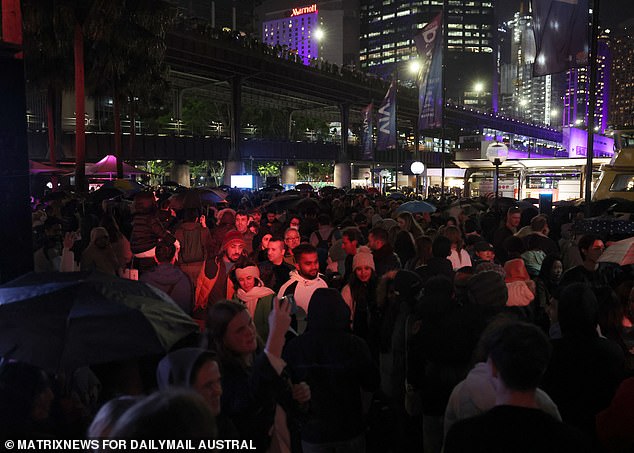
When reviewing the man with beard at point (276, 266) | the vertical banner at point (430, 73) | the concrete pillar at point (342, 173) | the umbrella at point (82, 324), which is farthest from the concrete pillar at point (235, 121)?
the umbrella at point (82, 324)

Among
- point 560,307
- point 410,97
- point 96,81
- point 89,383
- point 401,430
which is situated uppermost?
point 410,97

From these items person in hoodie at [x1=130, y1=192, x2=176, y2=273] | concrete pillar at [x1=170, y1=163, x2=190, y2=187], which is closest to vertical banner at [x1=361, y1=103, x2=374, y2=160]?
person in hoodie at [x1=130, y1=192, x2=176, y2=273]

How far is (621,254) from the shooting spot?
664cm

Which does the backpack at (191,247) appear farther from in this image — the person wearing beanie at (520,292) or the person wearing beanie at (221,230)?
the person wearing beanie at (520,292)

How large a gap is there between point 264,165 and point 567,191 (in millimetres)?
77868

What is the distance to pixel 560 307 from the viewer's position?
13.5 ft

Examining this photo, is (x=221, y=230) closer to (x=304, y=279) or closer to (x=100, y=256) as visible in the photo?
(x=100, y=256)

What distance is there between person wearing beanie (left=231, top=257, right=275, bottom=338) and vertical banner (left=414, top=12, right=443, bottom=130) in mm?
20323

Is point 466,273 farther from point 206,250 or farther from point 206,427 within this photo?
point 206,427

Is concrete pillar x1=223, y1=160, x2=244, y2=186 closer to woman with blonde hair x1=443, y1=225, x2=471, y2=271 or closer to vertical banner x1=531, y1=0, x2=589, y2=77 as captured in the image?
vertical banner x1=531, y1=0, x2=589, y2=77

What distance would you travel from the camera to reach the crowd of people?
263cm

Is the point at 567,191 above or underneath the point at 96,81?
underneath

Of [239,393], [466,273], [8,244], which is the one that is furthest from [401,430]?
[8,244]

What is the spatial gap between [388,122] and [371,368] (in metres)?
28.9
